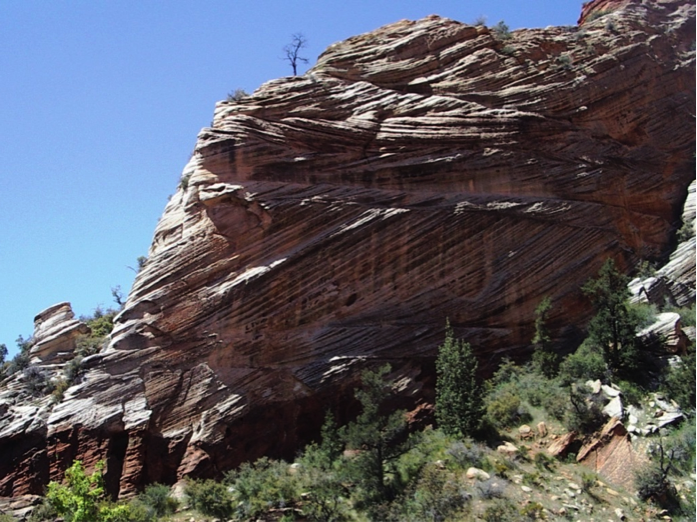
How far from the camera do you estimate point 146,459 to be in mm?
23719

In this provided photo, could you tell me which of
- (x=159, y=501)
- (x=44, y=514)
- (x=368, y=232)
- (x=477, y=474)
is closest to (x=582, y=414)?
(x=477, y=474)

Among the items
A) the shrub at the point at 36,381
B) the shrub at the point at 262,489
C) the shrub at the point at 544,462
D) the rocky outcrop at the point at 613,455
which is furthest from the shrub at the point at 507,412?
the shrub at the point at 36,381

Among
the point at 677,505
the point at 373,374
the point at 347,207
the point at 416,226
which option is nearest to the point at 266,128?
the point at 347,207

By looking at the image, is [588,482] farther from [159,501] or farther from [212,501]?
[159,501]

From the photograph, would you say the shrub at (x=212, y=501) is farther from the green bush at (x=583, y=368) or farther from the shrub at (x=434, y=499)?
the green bush at (x=583, y=368)

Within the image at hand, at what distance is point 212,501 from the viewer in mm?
21109

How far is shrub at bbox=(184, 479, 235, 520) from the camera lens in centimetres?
2106

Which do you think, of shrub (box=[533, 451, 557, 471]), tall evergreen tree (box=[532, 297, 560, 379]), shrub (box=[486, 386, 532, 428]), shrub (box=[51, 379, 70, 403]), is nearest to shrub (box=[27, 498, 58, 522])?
shrub (box=[51, 379, 70, 403])

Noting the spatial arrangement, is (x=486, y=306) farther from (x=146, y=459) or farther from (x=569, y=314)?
(x=146, y=459)

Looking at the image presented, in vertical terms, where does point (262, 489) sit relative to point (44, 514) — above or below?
below

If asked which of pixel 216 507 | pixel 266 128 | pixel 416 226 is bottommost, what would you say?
pixel 216 507

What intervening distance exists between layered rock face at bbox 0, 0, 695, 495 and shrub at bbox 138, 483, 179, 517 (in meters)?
1.21

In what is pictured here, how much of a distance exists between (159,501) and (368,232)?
11.8 meters

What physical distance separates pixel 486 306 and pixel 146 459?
13.5m
